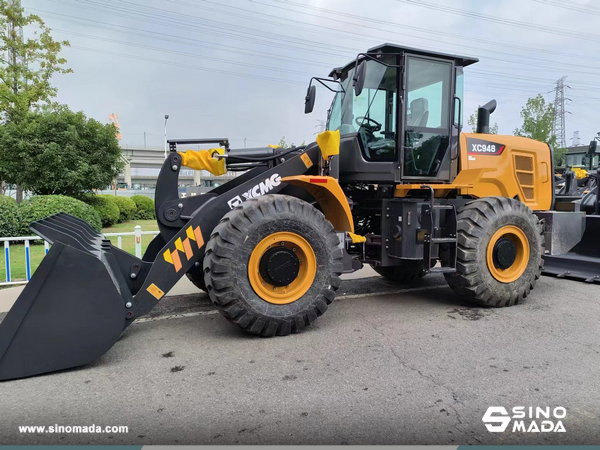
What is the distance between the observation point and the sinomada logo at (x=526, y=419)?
273cm

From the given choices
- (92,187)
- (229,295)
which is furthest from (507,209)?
(92,187)

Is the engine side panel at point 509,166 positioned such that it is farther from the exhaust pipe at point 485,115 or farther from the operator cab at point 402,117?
the operator cab at point 402,117

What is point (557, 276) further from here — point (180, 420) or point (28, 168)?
point (28, 168)

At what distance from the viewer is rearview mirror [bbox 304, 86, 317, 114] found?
561cm

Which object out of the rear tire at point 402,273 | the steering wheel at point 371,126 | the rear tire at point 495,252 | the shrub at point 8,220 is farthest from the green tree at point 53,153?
the rear tire at point 495,252

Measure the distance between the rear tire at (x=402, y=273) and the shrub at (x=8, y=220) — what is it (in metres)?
8.73

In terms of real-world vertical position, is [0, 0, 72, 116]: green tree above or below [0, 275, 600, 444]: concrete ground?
above

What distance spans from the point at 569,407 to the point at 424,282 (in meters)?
4.15

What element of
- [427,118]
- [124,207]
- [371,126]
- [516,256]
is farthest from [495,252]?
[124,207]

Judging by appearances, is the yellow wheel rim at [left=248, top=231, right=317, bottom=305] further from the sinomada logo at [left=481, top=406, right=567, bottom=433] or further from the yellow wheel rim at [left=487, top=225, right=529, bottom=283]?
the yellow wheel rim at [left=487, top=225, right=529, bottom=283]

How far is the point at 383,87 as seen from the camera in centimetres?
538

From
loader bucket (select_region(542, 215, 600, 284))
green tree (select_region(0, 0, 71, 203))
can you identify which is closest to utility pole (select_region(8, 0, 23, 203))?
green tree (select_region(0, 0, 71, 203))

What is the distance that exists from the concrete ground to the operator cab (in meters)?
1.92

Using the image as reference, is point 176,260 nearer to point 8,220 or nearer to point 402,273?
point 402,273
